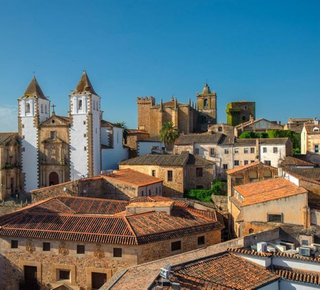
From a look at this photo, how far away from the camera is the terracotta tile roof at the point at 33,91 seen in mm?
46281

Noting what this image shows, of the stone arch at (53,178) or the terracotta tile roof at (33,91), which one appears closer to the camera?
the stone arch at (53,178)

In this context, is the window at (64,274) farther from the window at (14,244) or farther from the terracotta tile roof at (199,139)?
the terracotta tile roof at (199,139)

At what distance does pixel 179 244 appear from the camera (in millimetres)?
20906

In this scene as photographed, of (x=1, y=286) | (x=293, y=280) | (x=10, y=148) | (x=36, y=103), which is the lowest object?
(x=1, y=286)

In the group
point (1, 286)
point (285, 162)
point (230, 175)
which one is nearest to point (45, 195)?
point (1, 286)

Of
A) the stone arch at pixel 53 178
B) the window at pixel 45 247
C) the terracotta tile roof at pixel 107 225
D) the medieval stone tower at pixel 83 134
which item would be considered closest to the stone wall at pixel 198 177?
the medieval stone tower at pixel 83 134

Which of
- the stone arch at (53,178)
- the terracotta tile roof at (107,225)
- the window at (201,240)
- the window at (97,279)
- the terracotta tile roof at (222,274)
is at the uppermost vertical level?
the stone arch at (53,178)

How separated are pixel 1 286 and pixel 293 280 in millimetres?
16940

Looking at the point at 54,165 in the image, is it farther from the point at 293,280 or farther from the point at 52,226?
the point at 293,280

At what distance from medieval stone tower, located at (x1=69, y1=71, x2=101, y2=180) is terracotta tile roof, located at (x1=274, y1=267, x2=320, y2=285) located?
30892 mm

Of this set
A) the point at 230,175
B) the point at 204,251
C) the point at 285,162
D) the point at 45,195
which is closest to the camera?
the point at 204,251

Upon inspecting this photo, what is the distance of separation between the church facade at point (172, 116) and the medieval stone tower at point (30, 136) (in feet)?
84.8

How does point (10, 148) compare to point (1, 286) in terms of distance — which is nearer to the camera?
point (1, 286)

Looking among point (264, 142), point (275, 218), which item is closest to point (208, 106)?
point (264, 142)
